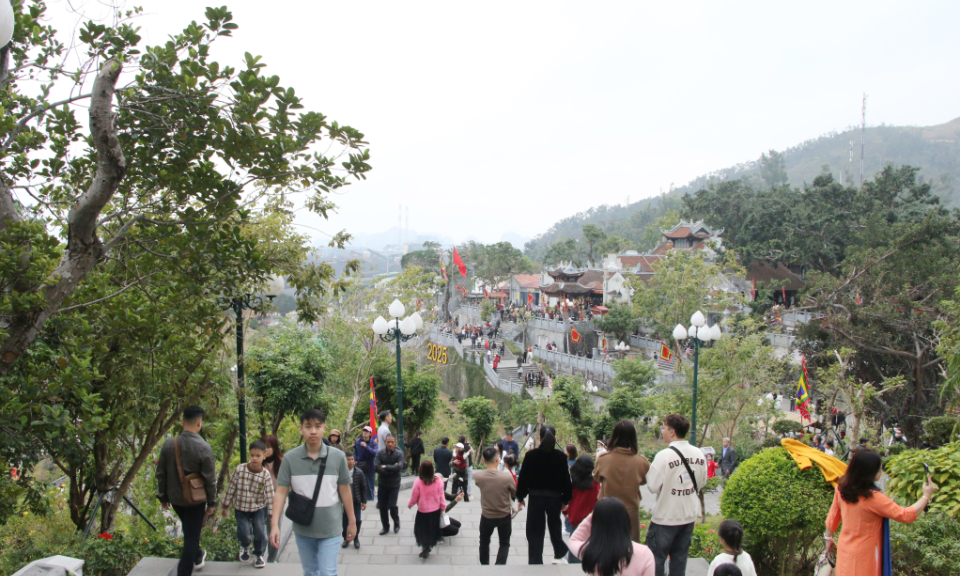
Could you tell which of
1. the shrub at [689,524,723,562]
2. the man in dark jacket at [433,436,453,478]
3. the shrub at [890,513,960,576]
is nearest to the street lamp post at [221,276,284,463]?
the man in dark jacket at [433,436,453,478]

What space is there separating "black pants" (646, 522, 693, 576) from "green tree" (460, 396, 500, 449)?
11009 millimetres

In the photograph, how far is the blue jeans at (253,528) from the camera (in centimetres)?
437

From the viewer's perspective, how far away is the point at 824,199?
101 ft

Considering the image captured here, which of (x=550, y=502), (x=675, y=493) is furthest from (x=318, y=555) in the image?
(x=675, y=493)

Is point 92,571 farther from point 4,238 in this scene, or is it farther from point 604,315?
point 604,315

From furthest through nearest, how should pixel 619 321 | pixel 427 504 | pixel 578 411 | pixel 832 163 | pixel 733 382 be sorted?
pixel 832 163 < pixel 619 321 < pixel 578 411 < pixel 733 382 < pixel 427 504

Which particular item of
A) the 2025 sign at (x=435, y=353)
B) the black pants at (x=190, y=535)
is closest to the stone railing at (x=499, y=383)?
the 2025 sign at (x=435, y=353)

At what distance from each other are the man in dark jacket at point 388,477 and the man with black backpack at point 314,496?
2343mm

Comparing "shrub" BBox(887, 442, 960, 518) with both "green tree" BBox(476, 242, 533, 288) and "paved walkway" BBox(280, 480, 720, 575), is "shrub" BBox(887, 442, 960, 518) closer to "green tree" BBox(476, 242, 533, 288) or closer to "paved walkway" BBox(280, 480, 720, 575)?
"paved walkway" BBox(280, 480, 720, 575)

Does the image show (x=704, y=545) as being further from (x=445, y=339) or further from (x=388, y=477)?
(x=445, y=339)

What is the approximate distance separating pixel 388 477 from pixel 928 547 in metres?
4.39

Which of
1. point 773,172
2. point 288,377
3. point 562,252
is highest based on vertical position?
point 773,172

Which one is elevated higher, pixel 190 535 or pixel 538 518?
pixel 190 535

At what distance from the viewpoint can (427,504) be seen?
5.10 meters
